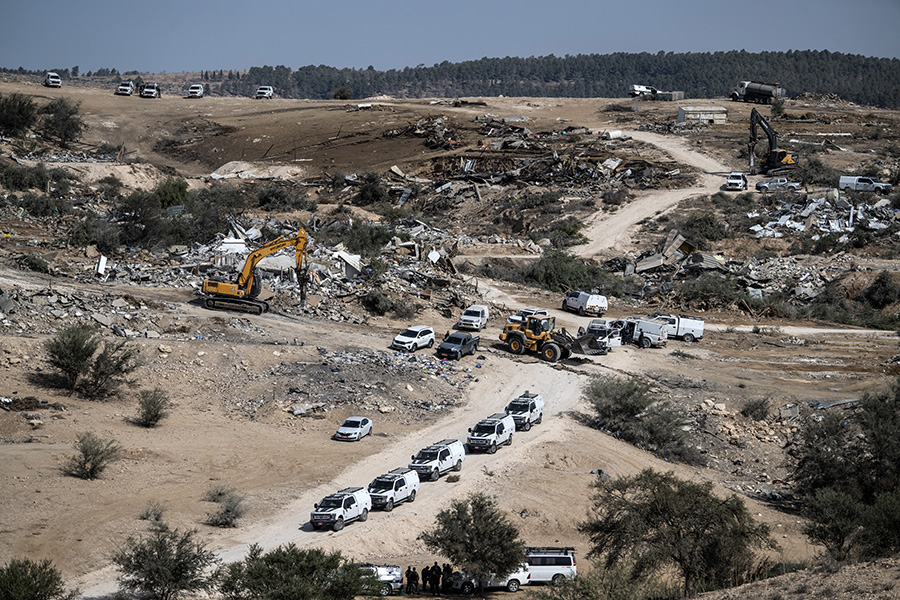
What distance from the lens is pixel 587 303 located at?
46125mm

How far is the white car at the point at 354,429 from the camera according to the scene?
96.2ft

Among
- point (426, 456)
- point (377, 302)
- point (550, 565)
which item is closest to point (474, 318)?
point (377, 302)

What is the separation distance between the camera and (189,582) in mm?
18141

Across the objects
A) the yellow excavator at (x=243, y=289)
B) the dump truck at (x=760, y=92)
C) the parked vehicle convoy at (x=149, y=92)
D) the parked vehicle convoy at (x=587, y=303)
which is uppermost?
the dump truck at (x=760, y=92)

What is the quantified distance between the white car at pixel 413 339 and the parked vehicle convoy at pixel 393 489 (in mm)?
12755

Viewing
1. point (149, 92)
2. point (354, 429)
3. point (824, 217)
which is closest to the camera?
point (354, 429)

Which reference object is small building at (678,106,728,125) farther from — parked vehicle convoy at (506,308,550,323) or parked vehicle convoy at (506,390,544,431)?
parked vehicle convoy at (506,390,544,431)

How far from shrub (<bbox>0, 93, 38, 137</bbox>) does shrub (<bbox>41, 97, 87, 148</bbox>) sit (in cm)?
223

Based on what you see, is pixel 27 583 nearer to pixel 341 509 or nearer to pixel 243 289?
pixel 341 509

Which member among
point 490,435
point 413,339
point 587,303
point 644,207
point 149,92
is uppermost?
point 149,92

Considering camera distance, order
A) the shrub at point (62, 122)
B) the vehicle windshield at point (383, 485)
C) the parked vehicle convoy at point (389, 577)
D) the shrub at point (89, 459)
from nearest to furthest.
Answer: the parked vehicle convoy at point (389, 577)
the vehicle windshield at point (383, 485)
the shrub at point (89, 459)
the shrub at point (62, 122)

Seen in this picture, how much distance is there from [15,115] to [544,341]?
57.7 m

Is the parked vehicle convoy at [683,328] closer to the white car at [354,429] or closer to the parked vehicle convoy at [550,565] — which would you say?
the white car at [354,429]

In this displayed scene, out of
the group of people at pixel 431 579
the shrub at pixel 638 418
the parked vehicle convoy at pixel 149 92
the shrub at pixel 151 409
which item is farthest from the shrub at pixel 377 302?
the parked vehicle convoy at pixel 149 92
